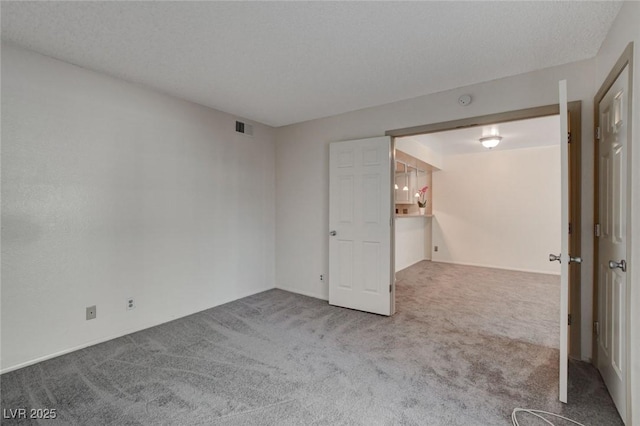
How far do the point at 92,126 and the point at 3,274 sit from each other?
4.54 ft

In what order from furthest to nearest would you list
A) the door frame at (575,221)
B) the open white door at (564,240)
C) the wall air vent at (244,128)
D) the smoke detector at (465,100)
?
the wall air vent at (244,128) → the smoke detector at (465,100) → the door frame at (575,221) → the open white door at (564,240)

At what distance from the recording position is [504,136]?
5.06 meters

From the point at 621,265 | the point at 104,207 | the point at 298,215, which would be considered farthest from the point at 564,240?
the point at 104,207

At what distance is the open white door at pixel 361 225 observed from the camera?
342 cm

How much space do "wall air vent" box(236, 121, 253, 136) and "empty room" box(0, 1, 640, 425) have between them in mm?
25

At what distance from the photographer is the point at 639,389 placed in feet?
4.76

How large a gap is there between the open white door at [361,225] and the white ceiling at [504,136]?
168 centimetres

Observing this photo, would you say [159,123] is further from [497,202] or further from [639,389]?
[497,202]

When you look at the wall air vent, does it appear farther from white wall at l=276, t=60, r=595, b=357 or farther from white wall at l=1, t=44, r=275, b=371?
white wall at l=276, t=60, r=595, b=357

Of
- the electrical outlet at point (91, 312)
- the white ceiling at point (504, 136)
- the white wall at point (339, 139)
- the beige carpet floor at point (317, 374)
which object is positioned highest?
the white ceiling at point (504, 136)

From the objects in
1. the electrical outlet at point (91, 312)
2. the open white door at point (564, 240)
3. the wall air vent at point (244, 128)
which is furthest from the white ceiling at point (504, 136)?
the electrical outlet at point (91, 312)

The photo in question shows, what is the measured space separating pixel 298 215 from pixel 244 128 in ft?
4.81

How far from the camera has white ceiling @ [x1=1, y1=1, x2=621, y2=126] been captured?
72.4 inches

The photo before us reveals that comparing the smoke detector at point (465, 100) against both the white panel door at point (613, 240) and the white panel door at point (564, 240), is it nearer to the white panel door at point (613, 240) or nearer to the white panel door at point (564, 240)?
the white panel door at point (613, 240)
